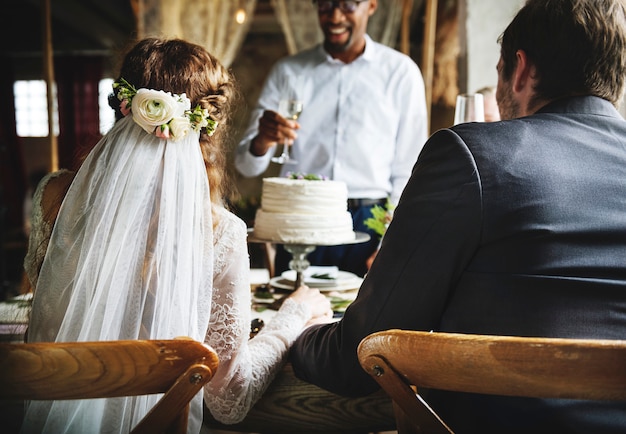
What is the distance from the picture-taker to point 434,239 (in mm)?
1187

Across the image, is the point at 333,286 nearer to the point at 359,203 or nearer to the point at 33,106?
the point at 359,203

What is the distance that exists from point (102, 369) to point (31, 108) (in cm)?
1298

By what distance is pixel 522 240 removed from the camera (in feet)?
3.83

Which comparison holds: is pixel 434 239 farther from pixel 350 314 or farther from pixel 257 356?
pixel 257 356

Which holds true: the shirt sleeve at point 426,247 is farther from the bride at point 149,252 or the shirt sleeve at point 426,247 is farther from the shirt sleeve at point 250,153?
the shirt sleeve at point 250,153

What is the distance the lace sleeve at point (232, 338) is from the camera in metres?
1.39

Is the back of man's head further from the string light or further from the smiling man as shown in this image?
the string light

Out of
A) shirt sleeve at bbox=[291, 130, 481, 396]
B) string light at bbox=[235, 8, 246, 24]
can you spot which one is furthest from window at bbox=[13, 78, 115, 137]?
shirt sleeve at bbox=[291, 130, 481, 396]

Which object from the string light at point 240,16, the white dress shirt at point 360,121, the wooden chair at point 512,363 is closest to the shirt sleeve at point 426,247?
the wooden chair at point 512,363

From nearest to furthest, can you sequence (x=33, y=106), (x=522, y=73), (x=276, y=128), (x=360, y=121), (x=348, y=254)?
(x=522, y=73) < (x=276, y=128) < (x=348, y=254) < (x=360, y=121) < (x=33, y=106)

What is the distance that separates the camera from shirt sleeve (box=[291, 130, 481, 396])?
1166mm

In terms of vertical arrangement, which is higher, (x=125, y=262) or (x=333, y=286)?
(x=125, y=262)

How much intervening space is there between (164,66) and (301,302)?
728 millimetres

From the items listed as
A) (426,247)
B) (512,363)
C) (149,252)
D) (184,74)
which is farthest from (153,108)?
(512,363)
